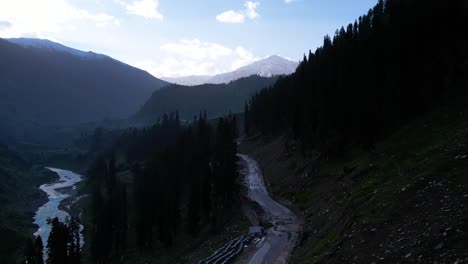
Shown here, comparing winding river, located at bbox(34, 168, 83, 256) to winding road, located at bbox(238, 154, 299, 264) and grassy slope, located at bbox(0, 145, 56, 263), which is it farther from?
winding road, located at bbox(238, 154, 299, 264)

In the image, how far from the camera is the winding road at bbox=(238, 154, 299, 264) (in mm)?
36122

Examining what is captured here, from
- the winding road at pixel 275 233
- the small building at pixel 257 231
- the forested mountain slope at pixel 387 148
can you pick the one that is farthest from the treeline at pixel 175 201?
the small building at pixel 257 231

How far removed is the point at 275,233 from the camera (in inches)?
1697

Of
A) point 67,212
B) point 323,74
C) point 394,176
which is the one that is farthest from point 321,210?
point 67,212

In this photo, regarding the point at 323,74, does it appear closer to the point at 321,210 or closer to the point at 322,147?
the point at 322,147

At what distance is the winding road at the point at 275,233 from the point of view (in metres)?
36.1

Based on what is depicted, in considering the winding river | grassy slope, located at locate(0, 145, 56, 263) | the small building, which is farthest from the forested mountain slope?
the winding river

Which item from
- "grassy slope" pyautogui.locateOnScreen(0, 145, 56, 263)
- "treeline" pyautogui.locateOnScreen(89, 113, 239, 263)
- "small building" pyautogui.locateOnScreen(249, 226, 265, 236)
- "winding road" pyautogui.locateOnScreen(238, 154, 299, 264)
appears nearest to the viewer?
"winding road" pyautogui.locateOnScreen(238, 154, 299, 264)

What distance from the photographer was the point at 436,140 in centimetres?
3806

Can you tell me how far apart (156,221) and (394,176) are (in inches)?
2263

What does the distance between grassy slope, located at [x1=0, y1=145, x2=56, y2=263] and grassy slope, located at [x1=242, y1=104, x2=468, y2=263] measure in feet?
270

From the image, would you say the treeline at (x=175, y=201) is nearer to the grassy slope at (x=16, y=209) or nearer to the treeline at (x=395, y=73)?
the treeline at (x=395, y=73)

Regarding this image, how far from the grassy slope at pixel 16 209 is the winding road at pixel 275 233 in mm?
66683

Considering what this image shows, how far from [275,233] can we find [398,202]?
61.5ft
